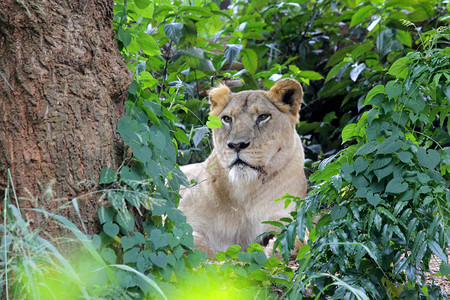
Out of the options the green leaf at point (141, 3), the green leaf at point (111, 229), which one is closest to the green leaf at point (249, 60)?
the green leaf at point (141, 3)

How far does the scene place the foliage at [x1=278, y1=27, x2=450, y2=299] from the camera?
2.14 meters

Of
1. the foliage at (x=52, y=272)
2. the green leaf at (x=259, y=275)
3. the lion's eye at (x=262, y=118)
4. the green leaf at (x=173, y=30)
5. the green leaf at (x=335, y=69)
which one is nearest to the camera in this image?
the foliage at (x=52, y=272)

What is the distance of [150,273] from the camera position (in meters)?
2.04

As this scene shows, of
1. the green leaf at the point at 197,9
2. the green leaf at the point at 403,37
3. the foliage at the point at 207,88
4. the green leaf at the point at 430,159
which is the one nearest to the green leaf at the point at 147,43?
the foliage at the point at 207,88

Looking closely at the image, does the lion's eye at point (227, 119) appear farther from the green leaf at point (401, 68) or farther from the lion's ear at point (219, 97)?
the green leaf at point (401, 68)

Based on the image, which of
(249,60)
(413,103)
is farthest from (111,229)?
(249,60)

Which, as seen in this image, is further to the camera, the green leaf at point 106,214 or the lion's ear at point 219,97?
the lion's ear at point 219,97

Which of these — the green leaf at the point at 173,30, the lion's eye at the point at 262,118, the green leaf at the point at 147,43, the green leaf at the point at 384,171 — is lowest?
the lion's eye at the point at 262,118

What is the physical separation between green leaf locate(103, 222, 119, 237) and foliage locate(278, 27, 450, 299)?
2.21 ft

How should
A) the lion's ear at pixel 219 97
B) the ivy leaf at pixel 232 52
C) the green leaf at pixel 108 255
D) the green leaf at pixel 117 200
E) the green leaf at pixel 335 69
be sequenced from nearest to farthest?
1. the green leaf at pixel 117 200
2. the green leaf at pixel 108 255
3. the lion's ear at pixel 219 97
4. the ivy leaf at pixel 232 52
5. the green leaf at pixel 335 69

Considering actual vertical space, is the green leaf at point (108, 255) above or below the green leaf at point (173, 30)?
above

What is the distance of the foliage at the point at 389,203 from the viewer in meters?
2.14

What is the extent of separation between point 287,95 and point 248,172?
0.71 meters

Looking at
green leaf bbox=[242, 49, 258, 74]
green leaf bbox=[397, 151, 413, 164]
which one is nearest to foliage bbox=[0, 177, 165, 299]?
green leaf bbox=[397, 151, 413, 164]
